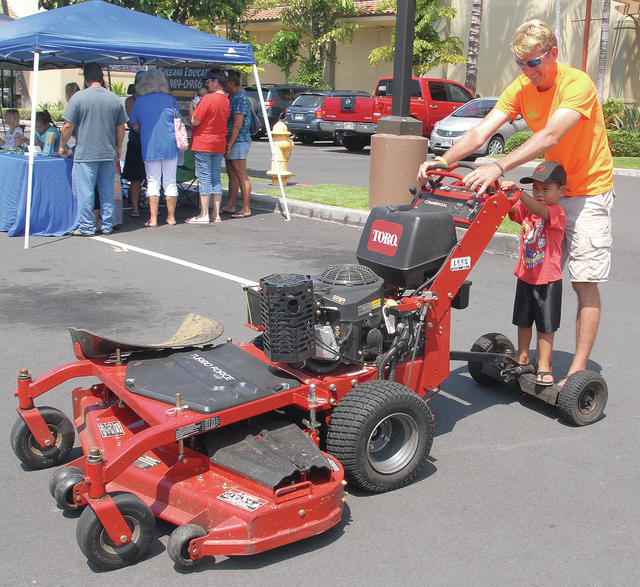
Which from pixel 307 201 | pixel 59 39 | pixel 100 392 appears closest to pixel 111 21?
pixel 59 39

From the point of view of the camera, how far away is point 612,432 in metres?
4.02

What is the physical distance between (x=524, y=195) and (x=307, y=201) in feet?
23.1

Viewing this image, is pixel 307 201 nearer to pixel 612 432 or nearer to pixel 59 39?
pixel 59 39

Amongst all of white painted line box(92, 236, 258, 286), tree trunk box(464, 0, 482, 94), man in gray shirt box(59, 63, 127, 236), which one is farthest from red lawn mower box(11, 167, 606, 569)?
tree trunk box(464, 0, 482, 94)

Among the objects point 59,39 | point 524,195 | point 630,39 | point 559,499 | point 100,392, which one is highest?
point 630,39

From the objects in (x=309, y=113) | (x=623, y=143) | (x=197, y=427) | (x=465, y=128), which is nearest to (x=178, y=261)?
(x=197, y=427)

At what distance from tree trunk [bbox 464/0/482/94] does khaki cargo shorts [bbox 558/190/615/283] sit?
21947mm

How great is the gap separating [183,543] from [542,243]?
264 centimetres

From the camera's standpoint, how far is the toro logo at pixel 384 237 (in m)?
3.65

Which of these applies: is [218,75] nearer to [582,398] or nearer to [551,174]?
[551,174]

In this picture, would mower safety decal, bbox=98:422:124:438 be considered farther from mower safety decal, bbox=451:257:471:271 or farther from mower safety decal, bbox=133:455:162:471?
mower safety decal, bbox=451:257:471:271

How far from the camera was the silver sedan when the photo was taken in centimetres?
1883

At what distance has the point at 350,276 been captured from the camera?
352 centimetres

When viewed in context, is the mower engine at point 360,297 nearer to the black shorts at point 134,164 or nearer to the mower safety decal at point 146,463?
the mower safety decal at point 146,463
